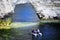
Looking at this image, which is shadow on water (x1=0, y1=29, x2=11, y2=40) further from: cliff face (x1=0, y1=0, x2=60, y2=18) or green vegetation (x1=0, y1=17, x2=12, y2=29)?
cliff face (x1=0, y1=0, x2=60, y2=18)

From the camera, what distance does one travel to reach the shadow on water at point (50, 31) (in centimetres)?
373

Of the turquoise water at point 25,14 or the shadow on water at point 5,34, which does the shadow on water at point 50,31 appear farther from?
the shadow on water at point 5,34

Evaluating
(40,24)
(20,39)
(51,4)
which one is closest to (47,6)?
(51,4)

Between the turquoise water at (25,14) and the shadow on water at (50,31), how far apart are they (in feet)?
0.74

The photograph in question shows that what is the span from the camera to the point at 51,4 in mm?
4223

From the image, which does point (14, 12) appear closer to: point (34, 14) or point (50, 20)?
point (34, 14)

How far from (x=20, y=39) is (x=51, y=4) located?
39.9 inches

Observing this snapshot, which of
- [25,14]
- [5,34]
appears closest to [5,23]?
[5,34]

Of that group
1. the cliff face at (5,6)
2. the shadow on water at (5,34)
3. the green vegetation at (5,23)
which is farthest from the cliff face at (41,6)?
the shadow on water at (5,34)

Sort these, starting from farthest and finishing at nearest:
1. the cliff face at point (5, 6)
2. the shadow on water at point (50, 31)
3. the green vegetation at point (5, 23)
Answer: the cliff face at point (5, 6) < the green vegetation at point (5, 23) < the shadow on water at point (50, 31)

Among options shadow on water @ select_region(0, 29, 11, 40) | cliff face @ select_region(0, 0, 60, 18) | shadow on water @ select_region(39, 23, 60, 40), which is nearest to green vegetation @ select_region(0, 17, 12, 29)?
shadow on water @ select_region(0, 29, 11, 40)

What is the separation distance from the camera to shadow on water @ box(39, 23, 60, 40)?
3.73 m

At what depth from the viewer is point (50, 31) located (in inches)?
154

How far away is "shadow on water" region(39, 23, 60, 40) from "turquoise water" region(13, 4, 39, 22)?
0.74 feet
